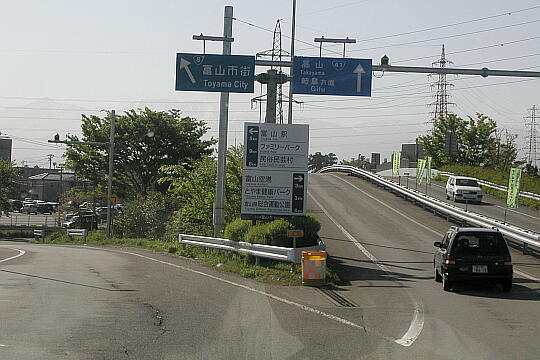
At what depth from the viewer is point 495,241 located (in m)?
16.8

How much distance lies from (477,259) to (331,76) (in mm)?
10637

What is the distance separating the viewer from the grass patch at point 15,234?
2425 inches

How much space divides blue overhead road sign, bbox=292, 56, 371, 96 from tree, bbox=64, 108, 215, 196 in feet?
108

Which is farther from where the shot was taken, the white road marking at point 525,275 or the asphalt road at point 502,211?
the asphalt road at point 502,211

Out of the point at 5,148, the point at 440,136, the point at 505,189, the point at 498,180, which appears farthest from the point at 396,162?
the point at 5,148

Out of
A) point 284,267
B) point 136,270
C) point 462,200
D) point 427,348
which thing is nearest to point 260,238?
point 284,267

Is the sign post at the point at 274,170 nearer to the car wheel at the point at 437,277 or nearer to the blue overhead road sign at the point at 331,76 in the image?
the blue overhead road sign at the point at 331,76

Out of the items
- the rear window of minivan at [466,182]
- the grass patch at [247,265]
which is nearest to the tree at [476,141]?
the rear window of minivan at [466,182]

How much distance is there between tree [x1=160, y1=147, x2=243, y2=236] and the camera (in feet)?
106

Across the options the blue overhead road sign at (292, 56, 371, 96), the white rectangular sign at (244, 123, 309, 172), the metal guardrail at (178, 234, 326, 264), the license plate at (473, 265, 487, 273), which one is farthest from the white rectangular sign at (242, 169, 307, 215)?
the license plate at (473, 265, 487, 273)

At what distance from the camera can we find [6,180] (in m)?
76.5

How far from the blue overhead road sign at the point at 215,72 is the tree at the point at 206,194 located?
8309 millimetres

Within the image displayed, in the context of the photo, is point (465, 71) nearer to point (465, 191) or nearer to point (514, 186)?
point (514, 186)

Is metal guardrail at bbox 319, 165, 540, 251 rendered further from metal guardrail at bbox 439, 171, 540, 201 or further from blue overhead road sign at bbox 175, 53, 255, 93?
blue overhead road sign at bbox 175, 53, 255, 93
